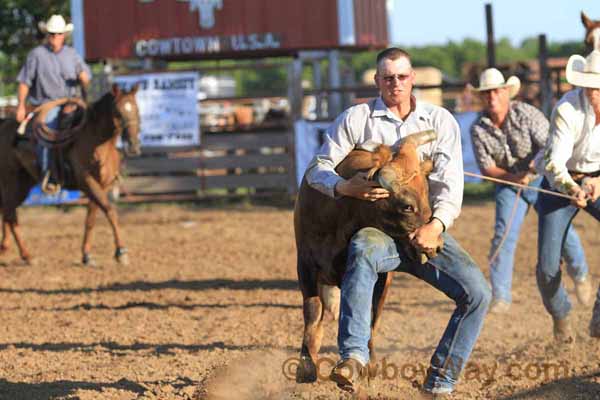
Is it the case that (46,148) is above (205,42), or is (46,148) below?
below

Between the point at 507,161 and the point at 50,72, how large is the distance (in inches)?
230

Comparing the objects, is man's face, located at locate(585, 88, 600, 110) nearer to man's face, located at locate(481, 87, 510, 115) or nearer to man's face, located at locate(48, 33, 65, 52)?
man's face, located at locate(481, 87, 510, 115)

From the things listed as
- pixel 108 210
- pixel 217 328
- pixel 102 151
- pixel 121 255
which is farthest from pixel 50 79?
pixel 217 328

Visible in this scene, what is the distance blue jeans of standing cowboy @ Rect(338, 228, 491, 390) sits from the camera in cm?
466

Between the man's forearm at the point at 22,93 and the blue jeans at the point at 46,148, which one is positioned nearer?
the blue jeans at the point at 46,148

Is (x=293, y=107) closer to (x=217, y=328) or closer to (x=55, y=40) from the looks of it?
(x=55, y=40)

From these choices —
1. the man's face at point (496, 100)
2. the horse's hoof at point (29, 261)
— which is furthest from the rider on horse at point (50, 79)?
the man's face at point (496, 100)

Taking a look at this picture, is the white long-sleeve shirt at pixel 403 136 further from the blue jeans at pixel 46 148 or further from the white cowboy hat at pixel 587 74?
the blue jeans at pixel 46 148

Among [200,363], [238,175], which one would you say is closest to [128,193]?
[238,175]

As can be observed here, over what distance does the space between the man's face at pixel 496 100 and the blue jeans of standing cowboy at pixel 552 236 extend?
4.35 feet

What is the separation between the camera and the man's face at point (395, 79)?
4.85m

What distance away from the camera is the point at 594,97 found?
19.9 feet

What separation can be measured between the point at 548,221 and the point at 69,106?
6466 mm

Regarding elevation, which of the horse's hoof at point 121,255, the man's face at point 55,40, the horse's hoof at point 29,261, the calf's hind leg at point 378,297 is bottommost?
the horse's hoof at point 29,261
